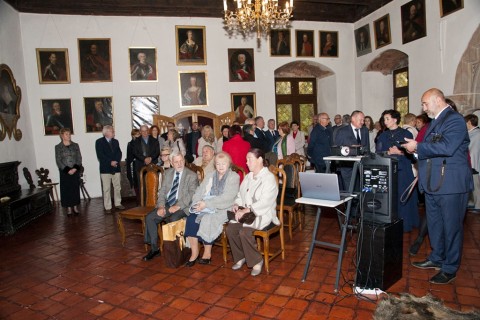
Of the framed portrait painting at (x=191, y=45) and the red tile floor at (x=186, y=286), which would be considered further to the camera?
the framed portrait painting at (x=191, y=45)

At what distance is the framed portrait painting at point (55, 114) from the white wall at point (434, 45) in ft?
28.6

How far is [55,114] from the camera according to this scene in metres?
9.22

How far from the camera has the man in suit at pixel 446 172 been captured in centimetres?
320

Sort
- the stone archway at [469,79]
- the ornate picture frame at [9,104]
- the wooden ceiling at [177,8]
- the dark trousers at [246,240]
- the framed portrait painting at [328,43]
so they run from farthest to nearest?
the framed portrait painting at [328,43], the wooden ceiling at [177,8], the ornate picture frame at [9,104], the stone archway at [469,79], the dark trousers at [246,240]

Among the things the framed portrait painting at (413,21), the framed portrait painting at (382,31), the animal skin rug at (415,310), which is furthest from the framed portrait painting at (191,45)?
the animal skin rug at (415,310)

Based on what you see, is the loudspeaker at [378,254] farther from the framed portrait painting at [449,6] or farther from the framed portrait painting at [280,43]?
the framed portrait painting at [280,43]

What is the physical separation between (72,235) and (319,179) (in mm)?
4548

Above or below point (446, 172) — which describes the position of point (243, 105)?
above

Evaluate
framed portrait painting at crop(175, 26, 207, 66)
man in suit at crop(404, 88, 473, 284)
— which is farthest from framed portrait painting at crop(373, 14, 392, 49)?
man in suit at crop(404, 88, 473, 284)

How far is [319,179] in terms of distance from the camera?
3223mm

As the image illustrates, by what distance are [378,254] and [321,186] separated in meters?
0.80

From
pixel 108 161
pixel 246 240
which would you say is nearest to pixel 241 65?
pixel 108 161

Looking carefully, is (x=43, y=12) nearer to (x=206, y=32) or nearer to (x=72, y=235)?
(x=206, y=32)

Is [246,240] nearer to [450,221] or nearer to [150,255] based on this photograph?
[150,255]
